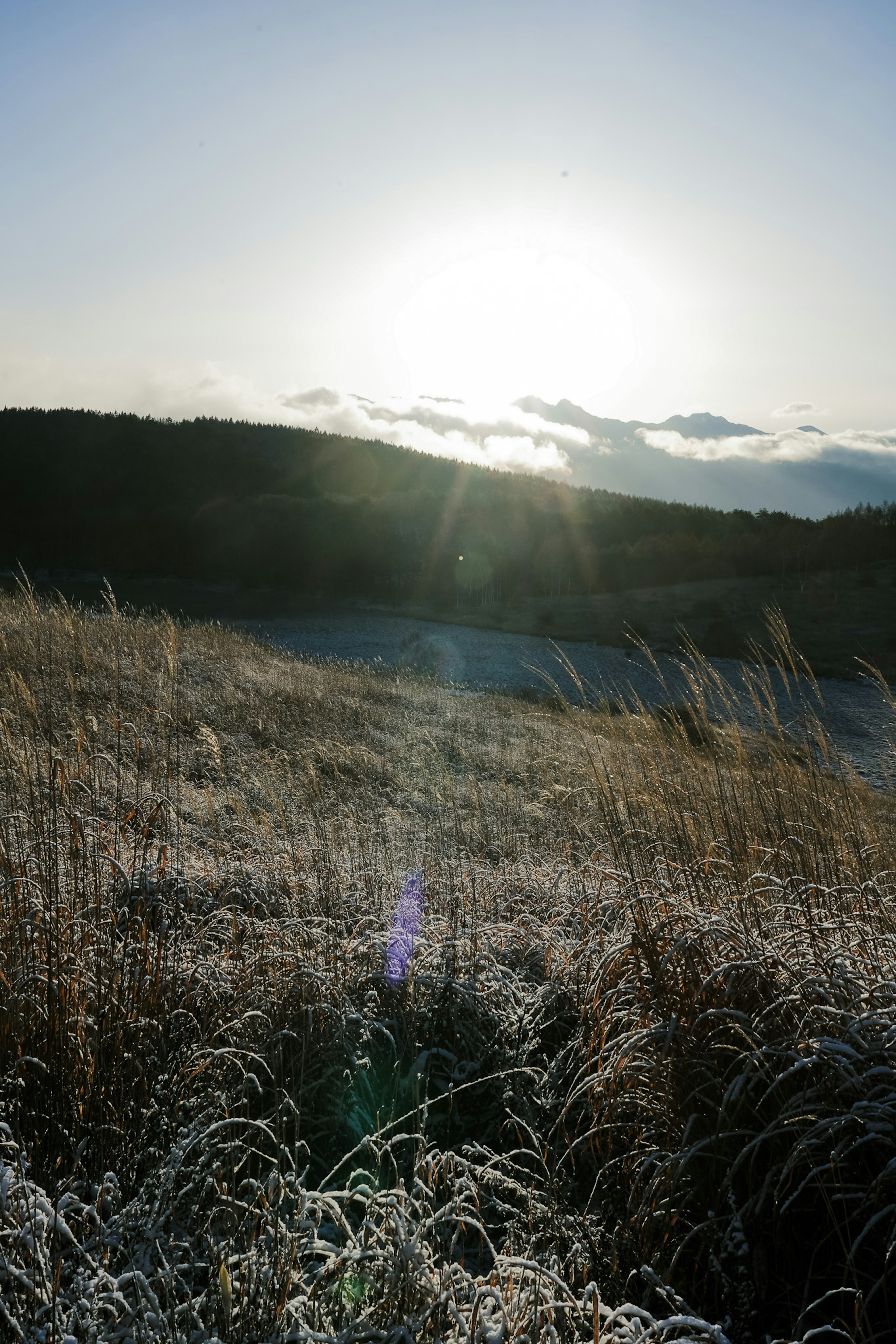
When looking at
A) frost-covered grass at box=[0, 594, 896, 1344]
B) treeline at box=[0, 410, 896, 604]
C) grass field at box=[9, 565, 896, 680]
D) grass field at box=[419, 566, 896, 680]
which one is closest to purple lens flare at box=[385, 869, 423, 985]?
frost-covered grass at box=[0, 594, 896, 1344]

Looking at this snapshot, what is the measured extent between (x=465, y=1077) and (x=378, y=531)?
49073 millimetres

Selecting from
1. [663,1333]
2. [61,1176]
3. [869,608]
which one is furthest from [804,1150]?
[869,608]

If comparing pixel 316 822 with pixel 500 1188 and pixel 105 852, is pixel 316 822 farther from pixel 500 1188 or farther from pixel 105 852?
pixel 500 1188

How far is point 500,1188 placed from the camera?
2129 mm

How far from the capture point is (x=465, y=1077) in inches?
103

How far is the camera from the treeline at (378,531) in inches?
1897

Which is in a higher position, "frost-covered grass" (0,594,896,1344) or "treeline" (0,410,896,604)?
"treeline" (0,410,896,604)

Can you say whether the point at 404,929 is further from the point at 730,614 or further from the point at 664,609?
the point at 664,609

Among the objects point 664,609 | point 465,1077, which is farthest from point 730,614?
point 465,1077

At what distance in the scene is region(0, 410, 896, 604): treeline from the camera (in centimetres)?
4819

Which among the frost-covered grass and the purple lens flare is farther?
the purple lens flare

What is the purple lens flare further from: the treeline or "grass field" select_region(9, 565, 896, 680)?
the treeline

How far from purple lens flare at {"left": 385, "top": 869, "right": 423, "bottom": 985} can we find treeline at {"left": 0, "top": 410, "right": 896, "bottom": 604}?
42.9 metres

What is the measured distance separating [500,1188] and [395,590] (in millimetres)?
45548
